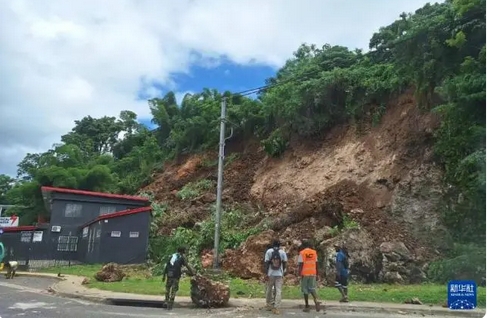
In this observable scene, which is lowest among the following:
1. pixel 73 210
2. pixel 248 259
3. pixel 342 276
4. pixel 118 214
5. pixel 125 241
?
pixel 342 276

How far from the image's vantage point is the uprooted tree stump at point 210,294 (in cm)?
1209

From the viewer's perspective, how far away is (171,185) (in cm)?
3556

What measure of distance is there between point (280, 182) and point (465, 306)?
55.2ft

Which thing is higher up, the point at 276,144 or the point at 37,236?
the point at 276,144

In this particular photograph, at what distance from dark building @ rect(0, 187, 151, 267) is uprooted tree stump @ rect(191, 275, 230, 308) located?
14.9 meters

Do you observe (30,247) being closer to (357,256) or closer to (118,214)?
(118,214)

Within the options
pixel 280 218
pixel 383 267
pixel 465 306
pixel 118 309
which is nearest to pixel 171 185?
pixel 280 218

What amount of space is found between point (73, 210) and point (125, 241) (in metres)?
4.76

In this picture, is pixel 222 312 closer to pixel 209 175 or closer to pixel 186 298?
pixel 186 298

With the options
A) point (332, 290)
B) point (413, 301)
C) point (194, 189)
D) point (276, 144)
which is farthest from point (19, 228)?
point (413, 301)

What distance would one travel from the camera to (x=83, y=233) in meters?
28.3

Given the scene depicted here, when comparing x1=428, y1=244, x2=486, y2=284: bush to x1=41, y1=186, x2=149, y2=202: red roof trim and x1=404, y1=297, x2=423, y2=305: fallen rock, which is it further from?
x1=41, y1=186, x2=149, y2=202: red roof trim

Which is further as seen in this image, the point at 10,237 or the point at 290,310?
the point at 10,237

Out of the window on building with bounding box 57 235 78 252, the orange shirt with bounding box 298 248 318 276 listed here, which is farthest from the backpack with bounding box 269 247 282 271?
the window on building with bounding box 57 235 78 252
